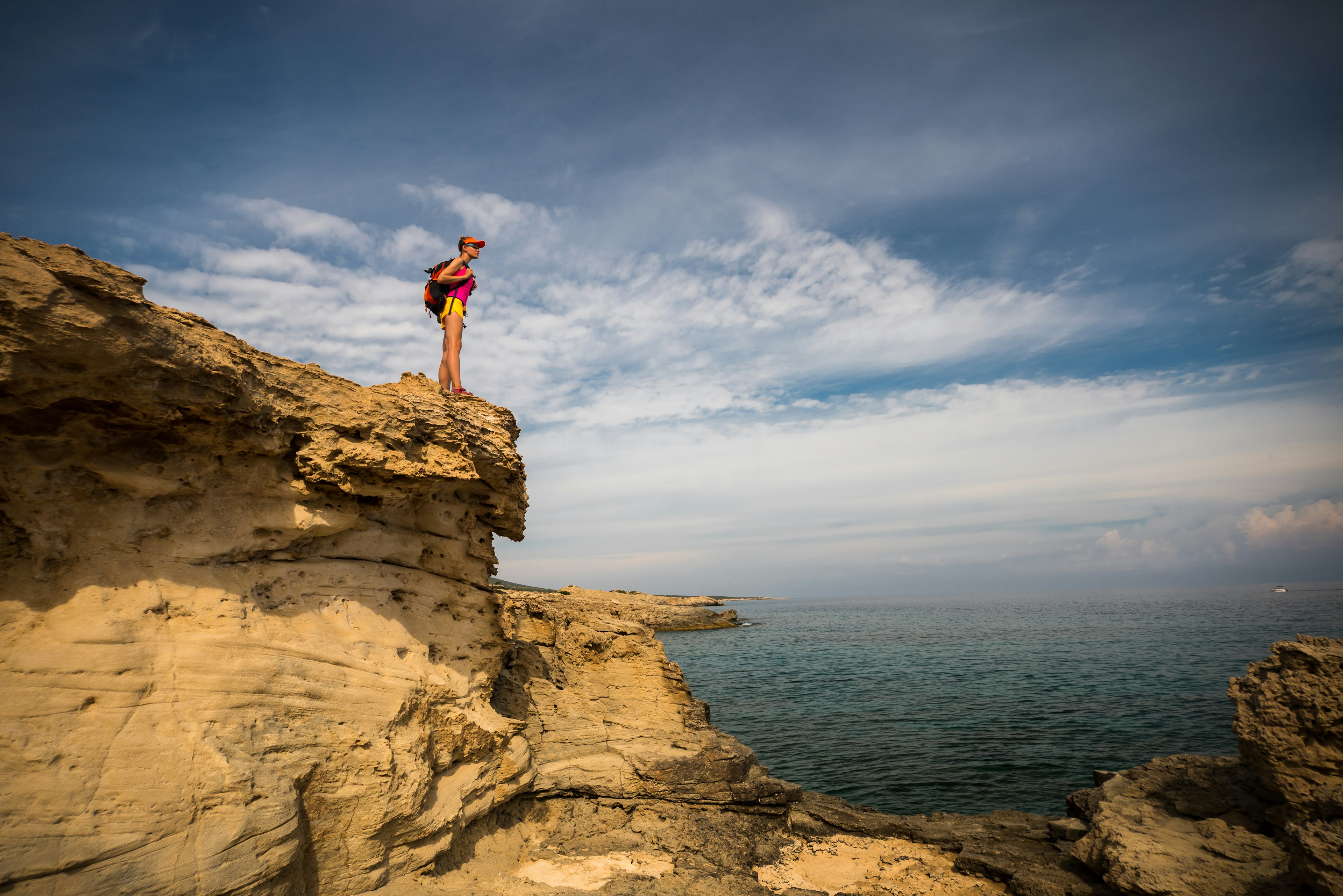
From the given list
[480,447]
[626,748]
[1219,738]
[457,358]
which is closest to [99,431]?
[480,447]

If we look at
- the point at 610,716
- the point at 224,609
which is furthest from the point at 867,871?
the point at 224,609

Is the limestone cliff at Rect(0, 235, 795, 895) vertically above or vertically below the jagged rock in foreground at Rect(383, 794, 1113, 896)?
above

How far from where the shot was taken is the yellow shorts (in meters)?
8.51

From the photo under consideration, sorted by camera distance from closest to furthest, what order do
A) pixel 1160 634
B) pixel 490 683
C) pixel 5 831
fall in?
pixel 5 831 → pixel 490 683 → pixel 1160 634

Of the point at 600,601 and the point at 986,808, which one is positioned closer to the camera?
the point at 986,808

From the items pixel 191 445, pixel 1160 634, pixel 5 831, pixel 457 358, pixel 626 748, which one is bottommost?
pixel 1160 634

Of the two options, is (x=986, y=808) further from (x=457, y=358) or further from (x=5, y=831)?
(x=5, y=831)

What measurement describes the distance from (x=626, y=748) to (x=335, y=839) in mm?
4687

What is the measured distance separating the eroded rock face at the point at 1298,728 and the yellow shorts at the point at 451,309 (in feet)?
37.9

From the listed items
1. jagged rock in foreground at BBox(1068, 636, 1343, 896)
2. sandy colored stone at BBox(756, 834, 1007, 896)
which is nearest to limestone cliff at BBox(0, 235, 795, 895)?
sandy colored stone at BBox(756, 834, 1007, 896)

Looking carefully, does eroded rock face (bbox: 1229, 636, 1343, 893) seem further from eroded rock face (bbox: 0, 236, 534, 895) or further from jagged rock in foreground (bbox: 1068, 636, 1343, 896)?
Answer: eroded rock face (bbox: 0, 236, 534, 895)

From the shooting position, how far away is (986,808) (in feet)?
42.4

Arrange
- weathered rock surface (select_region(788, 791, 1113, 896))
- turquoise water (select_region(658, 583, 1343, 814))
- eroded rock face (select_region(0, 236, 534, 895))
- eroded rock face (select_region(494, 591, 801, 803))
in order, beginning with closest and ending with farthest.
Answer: eroded rock face (select_region(0, 236, 534, 895)), weathered rock surface (select_region(788, 791, 1113, 896)), eroded rock face (select_region(494, 591, 801, 803)), turquoise water (select_region(658, 583, 1343, 814))

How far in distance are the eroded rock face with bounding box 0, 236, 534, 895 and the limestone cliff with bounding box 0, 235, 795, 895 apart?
19 millimetres
